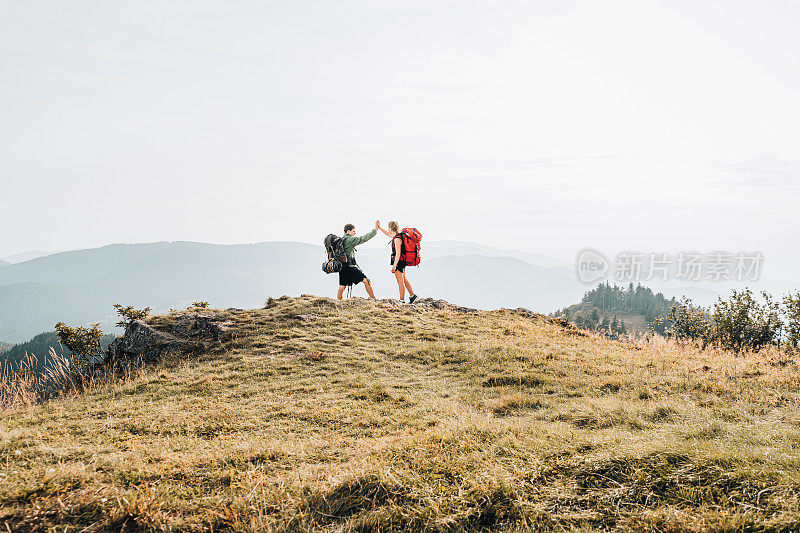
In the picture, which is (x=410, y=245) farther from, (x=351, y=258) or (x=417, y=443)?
(x=417, y=443)

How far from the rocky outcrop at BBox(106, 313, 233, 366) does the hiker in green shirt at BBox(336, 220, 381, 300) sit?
5.21m

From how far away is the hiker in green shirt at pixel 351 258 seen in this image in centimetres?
1786

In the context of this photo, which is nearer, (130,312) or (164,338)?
(164,338)

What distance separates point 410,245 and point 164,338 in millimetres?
9835

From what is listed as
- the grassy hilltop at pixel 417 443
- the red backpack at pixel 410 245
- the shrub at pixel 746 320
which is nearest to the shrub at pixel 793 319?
the shrub at pixel 746 320

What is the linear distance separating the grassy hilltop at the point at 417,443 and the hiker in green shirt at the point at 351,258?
5391mm

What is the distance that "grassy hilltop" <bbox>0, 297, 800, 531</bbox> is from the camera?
13.3 feet

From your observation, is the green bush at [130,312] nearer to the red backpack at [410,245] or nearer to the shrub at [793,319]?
the red backpack at [410,245]

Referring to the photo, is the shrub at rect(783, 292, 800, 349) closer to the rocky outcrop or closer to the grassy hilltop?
the grassy hilltop

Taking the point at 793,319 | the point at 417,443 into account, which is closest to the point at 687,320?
the point at 793,319

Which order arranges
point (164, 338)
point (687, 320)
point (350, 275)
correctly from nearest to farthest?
point (164, 338)
point (350, 275)
point (687, 320)

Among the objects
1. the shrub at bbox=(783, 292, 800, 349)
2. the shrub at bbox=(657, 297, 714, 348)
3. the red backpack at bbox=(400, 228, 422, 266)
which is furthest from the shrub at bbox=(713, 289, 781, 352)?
the red backpack at bbox=(400, 228, 422, 266)

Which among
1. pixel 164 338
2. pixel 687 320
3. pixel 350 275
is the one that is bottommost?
pixel 164 338

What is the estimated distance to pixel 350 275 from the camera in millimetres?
18703
